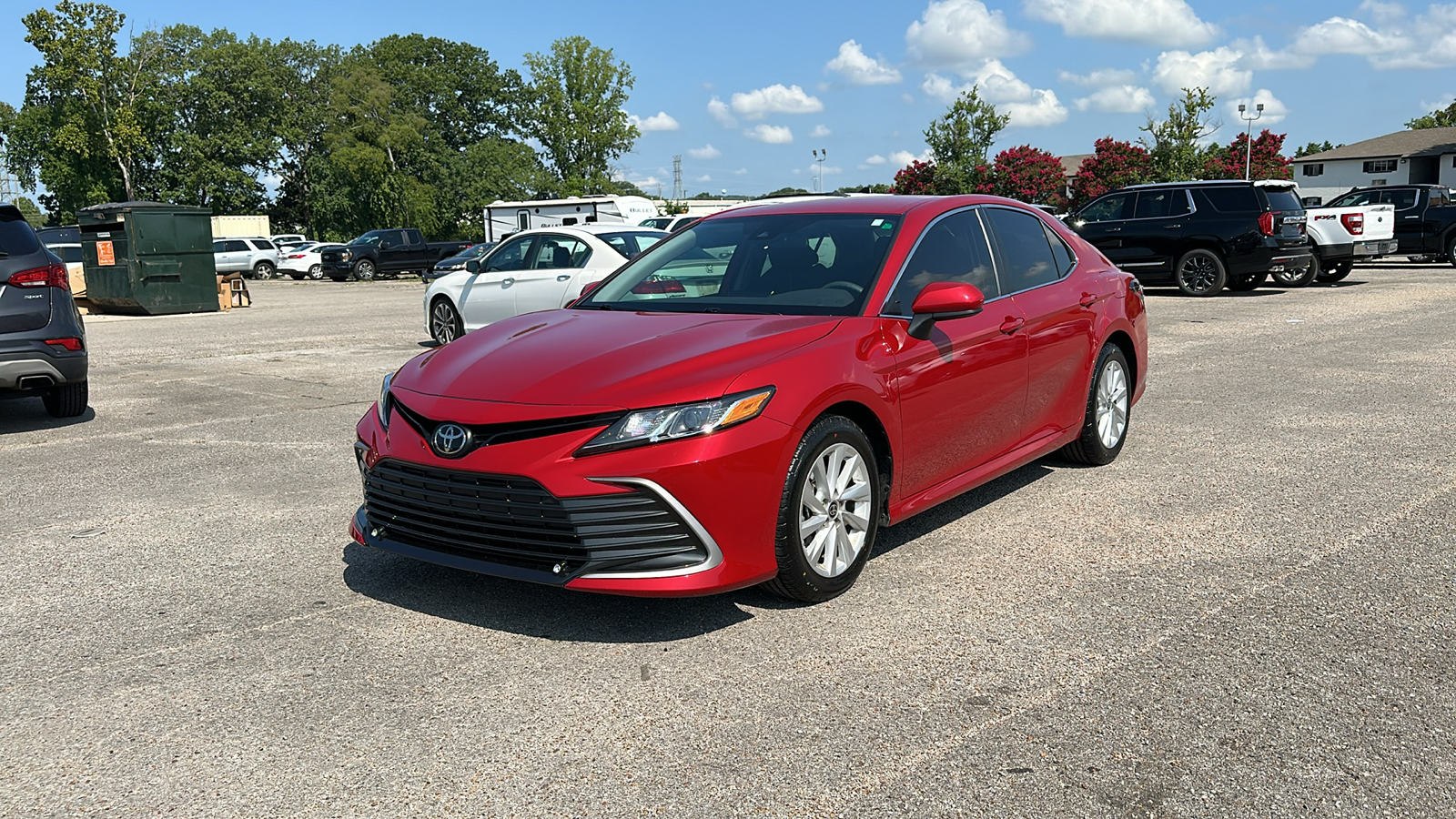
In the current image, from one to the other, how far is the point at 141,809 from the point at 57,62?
58.9 m

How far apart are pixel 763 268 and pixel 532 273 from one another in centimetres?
880

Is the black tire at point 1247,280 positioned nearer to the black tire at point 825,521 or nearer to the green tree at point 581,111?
the black tire at point 825,521

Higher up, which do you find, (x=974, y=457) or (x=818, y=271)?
(x=818, y=271)

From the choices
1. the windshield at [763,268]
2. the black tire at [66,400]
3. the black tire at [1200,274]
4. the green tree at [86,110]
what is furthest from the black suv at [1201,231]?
the green tree at [86,110]

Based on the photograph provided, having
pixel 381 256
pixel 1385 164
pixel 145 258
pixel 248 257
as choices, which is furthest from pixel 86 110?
pixel 1385 164

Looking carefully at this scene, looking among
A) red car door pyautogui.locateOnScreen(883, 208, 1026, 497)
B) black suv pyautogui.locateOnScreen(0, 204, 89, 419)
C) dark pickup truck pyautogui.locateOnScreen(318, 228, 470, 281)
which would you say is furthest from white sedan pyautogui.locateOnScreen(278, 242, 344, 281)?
red car door pyautogui.locateOnScreen(883, 208, 1026, 497)

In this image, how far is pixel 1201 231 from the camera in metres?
19.0

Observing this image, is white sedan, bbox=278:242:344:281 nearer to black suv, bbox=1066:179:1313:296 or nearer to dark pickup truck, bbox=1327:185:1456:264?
black suv, bbox=1066:179:1313:296

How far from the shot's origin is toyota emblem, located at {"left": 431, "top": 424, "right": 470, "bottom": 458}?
405cm

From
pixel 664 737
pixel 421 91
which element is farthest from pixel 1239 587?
pixel 421 91

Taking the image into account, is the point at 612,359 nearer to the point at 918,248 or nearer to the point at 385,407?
the point at 385,407

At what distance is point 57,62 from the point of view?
170 feet

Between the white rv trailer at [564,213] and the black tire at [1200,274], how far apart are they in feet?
66.4

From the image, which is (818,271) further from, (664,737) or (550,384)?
(664,737)
